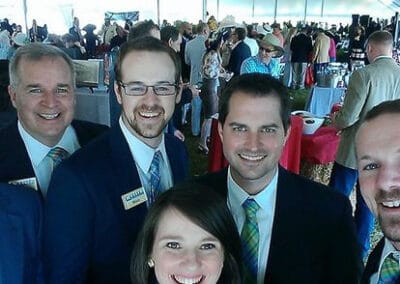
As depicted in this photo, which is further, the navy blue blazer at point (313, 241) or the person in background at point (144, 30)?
the person in background at point (144, 30)

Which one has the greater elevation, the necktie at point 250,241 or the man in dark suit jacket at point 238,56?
the man in dark suit jacket at point 238,56

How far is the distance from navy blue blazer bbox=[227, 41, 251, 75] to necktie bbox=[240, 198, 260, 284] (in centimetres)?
552

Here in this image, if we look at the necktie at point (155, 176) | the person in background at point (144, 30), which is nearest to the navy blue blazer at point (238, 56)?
the person in background at point (144, 30)

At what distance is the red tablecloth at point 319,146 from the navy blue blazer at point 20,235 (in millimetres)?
3062

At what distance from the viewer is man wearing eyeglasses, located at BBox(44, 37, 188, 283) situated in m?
1.35

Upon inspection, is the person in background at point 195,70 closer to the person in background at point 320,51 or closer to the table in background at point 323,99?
the table in background at point 323,99

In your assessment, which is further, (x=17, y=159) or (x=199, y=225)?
(x=17, y=159)

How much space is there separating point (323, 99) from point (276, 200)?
5647mm

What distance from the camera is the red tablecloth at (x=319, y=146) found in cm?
411

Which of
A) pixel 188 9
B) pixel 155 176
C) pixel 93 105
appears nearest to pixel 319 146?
pixel 93 105

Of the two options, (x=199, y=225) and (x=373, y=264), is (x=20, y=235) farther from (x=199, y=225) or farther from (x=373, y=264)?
(x=373, y=264)

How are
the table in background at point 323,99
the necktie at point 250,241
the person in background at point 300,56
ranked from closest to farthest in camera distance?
the necktie at point 250,241, the table in background at point 323,99, the person in background at point 300,56

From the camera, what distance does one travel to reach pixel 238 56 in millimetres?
6867

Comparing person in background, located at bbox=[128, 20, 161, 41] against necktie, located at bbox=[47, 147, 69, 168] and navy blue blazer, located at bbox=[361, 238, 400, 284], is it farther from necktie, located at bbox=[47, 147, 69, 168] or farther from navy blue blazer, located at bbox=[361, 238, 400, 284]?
navy blue blazer, located at bbox=[361, 238, 400, 284]
